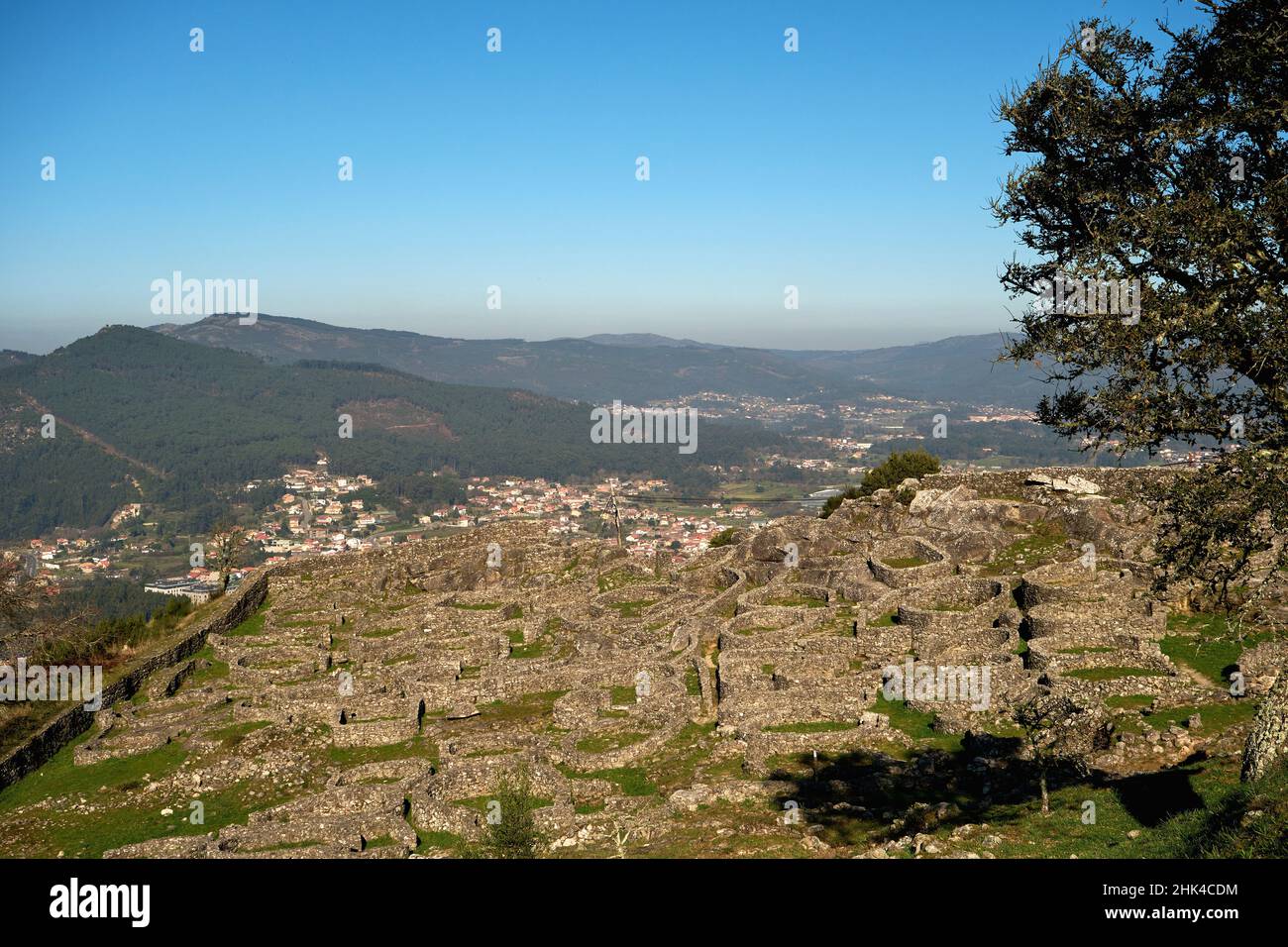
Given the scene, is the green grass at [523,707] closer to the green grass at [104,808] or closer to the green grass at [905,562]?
the green grass at [104,808]

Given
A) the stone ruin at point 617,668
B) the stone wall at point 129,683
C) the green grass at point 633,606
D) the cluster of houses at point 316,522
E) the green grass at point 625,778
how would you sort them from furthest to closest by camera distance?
the cluster of houses at point 316,522 → the green grass at point 633,606 → the stone wall at point 129,683 → the green grass at point 625,778 → the stone ruin at point 617,668

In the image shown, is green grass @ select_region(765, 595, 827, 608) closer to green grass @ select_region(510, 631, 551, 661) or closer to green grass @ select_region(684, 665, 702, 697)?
green grass @ select_region(684, 665, 702, 697)

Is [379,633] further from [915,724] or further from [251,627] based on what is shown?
[915,724]

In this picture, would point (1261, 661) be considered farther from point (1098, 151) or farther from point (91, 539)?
point (91, 539)

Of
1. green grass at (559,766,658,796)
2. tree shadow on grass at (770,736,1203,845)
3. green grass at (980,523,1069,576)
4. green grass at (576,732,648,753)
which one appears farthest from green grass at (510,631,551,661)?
green grass at (980,523,1069,576)

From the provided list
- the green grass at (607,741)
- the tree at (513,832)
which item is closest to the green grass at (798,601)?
the green grass at (607,741)

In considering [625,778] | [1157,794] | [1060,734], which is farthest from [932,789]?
[625,778]

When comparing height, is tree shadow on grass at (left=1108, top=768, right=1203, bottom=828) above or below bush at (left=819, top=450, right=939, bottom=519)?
below
